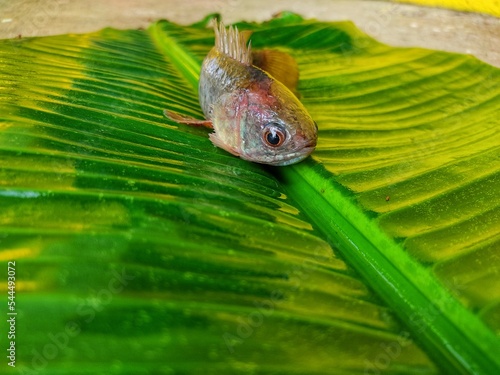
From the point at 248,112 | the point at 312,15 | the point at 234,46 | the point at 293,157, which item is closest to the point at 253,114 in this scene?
the point at 248,112

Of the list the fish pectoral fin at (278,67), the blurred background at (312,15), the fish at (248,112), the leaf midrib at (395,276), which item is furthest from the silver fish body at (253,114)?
the blurred background at (312,15)

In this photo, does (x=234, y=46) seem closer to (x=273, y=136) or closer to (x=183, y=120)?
(x=183, y=120)

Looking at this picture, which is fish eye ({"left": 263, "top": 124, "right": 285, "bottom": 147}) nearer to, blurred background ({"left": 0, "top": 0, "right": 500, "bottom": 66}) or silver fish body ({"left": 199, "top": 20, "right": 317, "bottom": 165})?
silver fish body ({"left": 199, "top": 20, "right": 317, "bottom": 165})

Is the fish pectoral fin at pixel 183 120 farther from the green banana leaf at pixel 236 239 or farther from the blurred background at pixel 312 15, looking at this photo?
the blurred background at pixel 312 15

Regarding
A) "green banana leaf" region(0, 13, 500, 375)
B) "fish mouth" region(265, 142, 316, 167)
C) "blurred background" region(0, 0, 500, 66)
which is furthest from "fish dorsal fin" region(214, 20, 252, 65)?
"blurred background" region(0, 0, 500, 66)

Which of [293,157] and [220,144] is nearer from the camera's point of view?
[293,157]

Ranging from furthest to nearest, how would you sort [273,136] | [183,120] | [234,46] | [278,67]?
[278,67]
[234,46]
[183,120]
[273,136]

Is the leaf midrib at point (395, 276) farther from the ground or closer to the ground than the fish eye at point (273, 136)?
closer to the ground
